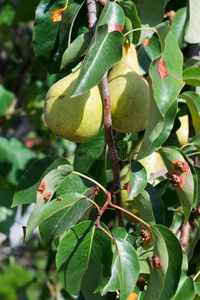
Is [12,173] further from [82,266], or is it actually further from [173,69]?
[173,69]

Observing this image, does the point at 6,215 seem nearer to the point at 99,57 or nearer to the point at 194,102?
the point at 194,102

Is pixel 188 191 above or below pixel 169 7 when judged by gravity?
below

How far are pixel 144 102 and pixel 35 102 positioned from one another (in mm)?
1365

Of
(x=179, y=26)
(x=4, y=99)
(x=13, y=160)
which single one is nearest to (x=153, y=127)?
(x=179, y=26)

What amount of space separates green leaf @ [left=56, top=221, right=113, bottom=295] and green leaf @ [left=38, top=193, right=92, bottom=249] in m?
0.03

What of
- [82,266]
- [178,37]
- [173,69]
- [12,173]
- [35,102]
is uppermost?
[173,69]

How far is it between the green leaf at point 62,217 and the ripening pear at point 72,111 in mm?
126

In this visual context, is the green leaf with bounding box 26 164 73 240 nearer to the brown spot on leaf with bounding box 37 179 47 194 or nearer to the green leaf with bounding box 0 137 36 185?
the brown spot on leaf with bounding box 37 179 47 194

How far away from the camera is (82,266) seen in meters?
0.72

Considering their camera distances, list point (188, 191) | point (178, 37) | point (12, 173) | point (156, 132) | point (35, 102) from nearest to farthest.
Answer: point (156, 132)
point (188, 191)
point (178, 37)
point (12, 173)
point (35, 102)

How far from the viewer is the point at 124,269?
68 centimetres

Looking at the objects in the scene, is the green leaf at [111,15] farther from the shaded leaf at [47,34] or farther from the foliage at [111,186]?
the shaded leaf at [47,34]

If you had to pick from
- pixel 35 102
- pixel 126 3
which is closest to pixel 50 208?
pixel 126 3

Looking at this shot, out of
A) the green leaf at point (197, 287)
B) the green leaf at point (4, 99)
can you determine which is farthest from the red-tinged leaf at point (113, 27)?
the green leaf at point (4, 99)
